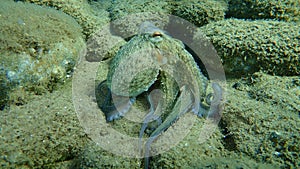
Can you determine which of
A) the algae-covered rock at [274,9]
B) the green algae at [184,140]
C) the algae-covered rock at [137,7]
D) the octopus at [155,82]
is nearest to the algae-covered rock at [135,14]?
the algae-covered rock at [137,7]

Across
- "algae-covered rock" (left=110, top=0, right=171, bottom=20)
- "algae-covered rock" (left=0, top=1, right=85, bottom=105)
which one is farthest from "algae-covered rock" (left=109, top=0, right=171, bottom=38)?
"algae-covered rock" (left=0, top=1, right=85, bottom=105)

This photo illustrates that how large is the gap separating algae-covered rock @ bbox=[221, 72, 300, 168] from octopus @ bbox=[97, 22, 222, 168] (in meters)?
0.27

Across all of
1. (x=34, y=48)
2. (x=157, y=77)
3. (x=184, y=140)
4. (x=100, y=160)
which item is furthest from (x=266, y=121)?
(x=34, y=48)

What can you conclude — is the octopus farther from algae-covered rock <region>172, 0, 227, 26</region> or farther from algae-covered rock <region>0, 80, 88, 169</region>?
algae-covered rock <region>172, 0, 227, 26</region>

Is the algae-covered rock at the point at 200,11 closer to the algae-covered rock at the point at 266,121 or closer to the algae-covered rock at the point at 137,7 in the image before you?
the algae-covered rock at the point at 137,7

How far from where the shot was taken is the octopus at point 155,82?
2.45 meters

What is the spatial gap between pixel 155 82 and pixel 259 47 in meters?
1.64

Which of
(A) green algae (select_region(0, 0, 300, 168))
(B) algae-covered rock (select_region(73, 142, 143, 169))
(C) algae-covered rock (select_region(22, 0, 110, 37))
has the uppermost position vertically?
(C) algae-covered rock (select_region(22, 0, 110, 37))

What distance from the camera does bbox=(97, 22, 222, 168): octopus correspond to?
245 cm

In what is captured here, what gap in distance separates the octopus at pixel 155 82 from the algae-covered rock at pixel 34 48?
28.5 inches

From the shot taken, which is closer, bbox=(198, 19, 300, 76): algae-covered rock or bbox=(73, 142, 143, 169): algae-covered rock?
bbox=(73, 142, 143, 169): algae-covered rock

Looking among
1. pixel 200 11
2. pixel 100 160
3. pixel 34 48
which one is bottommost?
pixel 100 160

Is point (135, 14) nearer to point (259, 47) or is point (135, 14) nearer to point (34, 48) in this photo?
point (34, 48)

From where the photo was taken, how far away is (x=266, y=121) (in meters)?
2.29
